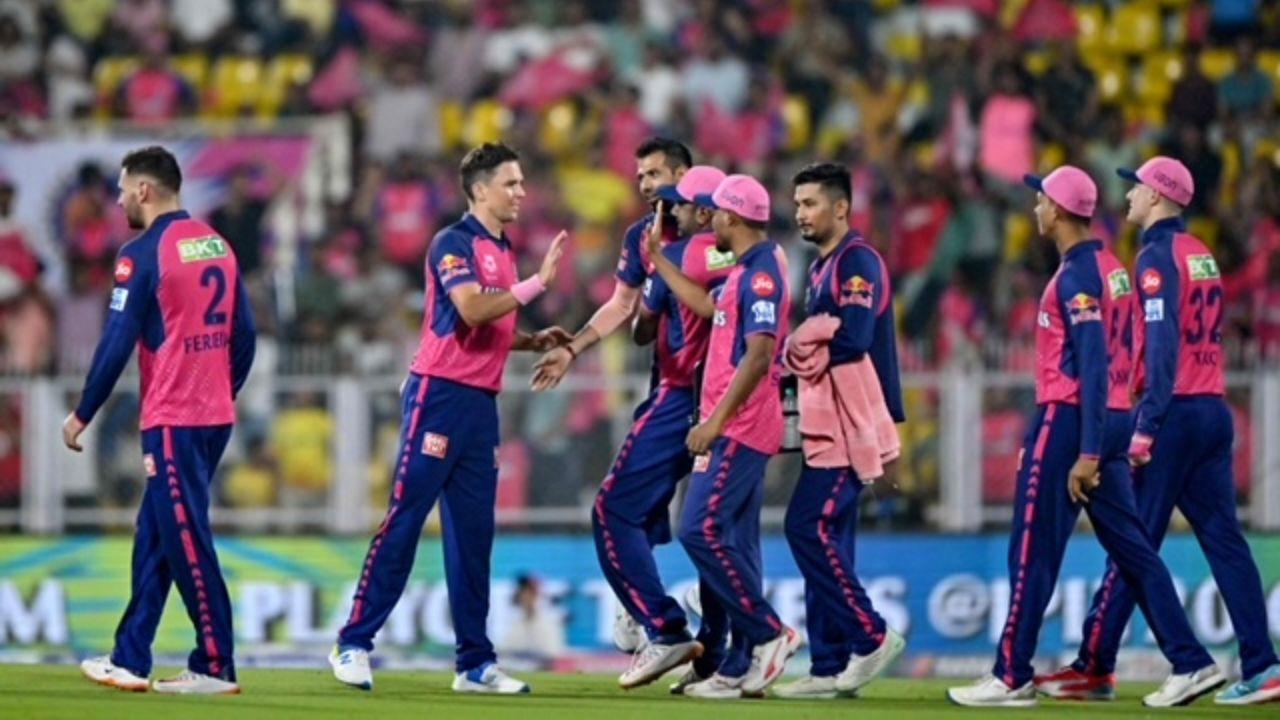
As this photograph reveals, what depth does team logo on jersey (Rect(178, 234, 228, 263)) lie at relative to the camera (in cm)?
1234

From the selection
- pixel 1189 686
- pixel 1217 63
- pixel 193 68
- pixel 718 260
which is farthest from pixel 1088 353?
pixel 193 68

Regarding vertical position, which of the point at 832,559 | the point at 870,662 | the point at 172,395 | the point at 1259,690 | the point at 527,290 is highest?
the point at 527,290

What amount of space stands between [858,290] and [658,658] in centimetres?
Result: 202

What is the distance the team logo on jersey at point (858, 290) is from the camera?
1274 centimetres

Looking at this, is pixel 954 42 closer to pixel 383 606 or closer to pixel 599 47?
pixel 599 47

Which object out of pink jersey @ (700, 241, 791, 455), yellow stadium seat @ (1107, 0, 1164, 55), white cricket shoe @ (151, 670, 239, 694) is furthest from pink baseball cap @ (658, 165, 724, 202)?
yellow stadium seat @ (1107, 0, 1164, 55)

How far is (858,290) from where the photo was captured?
502 inches

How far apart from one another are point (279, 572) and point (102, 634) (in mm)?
1267

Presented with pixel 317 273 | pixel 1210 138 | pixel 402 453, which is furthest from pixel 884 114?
pixel 402 453

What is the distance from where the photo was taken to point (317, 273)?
72.8ft

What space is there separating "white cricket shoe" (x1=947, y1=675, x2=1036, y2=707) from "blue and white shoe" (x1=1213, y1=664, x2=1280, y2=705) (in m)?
1.39

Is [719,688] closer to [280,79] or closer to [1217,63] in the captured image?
[1217,63]

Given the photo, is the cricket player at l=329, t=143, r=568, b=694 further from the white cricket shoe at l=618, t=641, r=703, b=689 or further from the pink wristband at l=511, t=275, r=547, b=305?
the white cricket shoe at l=618, t=641, r=703, b=689

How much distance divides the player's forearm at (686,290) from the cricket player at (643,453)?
0.25 metres
